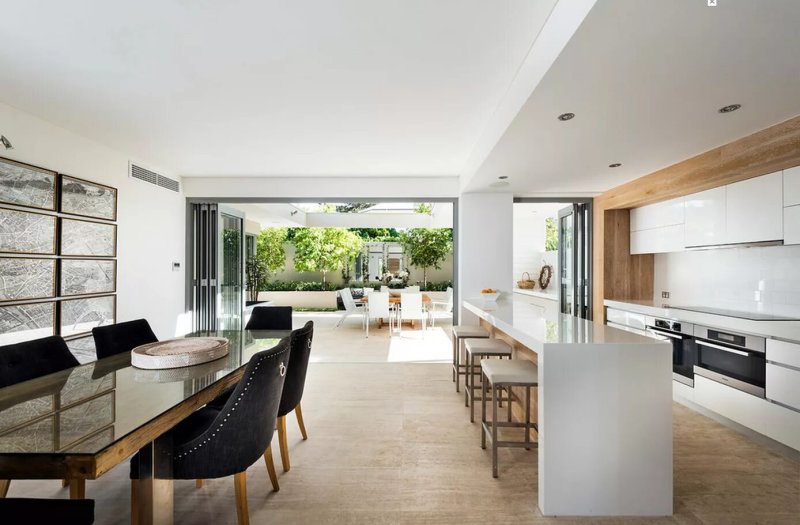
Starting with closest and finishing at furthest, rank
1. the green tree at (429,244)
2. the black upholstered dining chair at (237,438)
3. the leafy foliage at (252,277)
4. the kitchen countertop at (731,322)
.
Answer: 1. the black upholstered dining chair at (237,438)
2. the kitchen countertop at (731,322)
3. the leafy foliage at (252,277)
4. the green tree at (429,244)

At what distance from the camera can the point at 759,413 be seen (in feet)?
8.66

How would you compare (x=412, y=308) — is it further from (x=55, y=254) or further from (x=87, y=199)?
(x=55, y=254)

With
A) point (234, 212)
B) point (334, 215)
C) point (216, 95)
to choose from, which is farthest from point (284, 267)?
point (216, 95)

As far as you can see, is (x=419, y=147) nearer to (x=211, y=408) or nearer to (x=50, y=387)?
(x=211, y=408)

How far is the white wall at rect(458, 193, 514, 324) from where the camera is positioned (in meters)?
4.76

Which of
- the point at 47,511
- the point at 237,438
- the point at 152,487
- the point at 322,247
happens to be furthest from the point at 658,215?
the point at 322,247

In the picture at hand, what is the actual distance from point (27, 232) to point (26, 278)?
0.35 m

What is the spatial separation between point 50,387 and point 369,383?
269 centimetres

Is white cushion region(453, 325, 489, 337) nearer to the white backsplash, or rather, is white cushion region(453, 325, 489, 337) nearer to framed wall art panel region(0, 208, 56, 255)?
the white backsplash

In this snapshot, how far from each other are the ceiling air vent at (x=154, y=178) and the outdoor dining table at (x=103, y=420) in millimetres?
2868

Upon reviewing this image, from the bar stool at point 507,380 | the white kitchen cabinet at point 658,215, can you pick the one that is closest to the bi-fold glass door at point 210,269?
the bar stool at point 507,380

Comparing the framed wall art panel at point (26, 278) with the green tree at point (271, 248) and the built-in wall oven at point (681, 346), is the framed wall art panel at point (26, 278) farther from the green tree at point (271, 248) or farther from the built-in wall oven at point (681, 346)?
the green tree at point (271, 248)

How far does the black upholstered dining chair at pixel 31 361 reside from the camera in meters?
1.80

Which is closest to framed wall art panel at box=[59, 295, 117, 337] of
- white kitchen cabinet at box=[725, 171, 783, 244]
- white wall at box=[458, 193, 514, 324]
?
white wall at box=[458, 193, 514, 324]
